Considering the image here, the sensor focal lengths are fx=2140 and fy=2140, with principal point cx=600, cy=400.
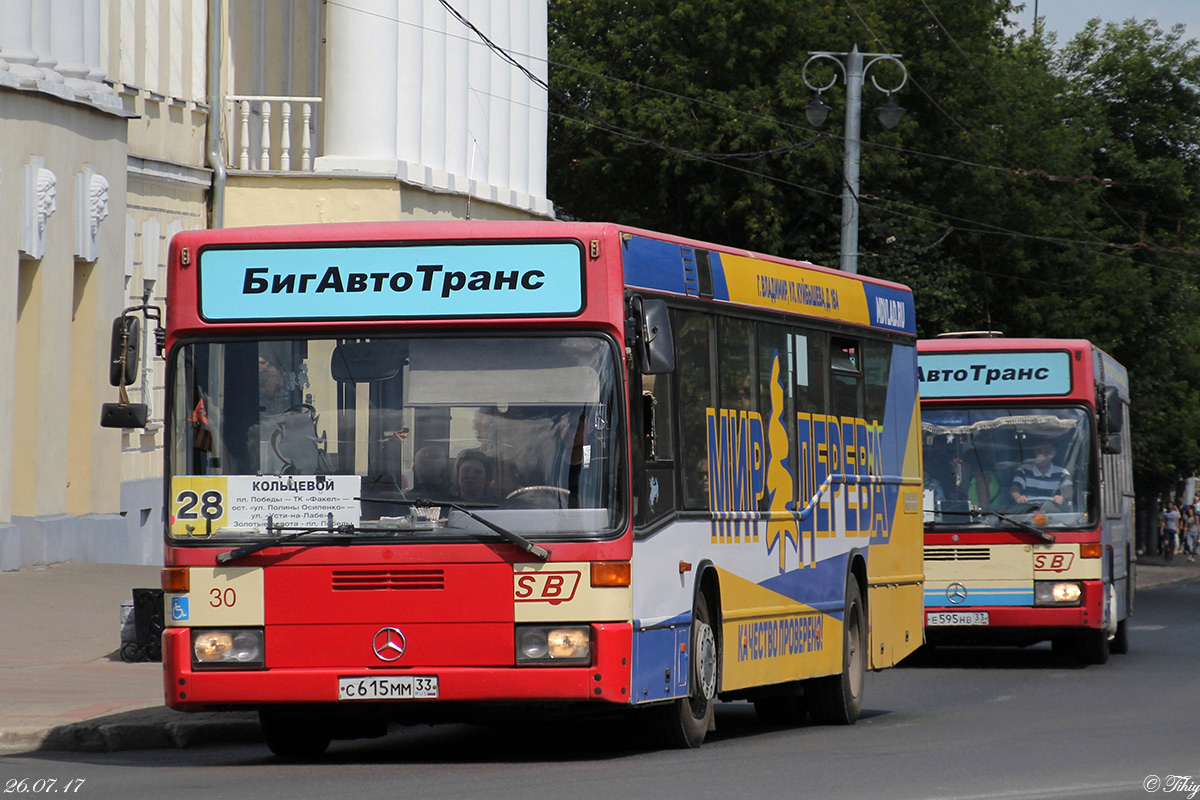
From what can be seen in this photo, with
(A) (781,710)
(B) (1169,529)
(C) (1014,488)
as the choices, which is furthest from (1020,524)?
(B) (1169,529)

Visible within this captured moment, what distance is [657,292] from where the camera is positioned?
11.0 m

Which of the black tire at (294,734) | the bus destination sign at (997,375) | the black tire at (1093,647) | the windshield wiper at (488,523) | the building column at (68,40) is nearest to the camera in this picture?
the windshield wiper at (488,523)

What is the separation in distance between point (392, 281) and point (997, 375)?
10.6m

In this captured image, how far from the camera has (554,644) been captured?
33.2 feet

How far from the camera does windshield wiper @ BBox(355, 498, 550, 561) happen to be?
32.9 feet

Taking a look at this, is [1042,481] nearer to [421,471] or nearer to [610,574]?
[610,574]

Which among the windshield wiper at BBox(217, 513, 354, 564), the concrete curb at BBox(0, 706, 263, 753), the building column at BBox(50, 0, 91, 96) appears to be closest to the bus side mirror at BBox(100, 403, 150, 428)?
the windshield wiper at BBox(217, 513, 354, 564)

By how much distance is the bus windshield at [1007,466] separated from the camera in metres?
19.9

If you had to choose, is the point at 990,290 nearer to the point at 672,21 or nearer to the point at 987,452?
the point at 672,21

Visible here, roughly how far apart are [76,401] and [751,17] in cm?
2635

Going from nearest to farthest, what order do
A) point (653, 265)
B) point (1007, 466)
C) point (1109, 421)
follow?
1. point (653, 265)
2. point (1007, 466)
3. point (1109, 421)

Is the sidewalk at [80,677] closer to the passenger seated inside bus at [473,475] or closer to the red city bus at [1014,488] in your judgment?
the passenger seated inside bus at [473,475]

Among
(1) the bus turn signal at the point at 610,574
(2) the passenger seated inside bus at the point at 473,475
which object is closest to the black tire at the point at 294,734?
(2) the passenger seated inside bus at the point at 473,475

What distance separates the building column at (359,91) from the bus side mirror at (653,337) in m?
19.7
